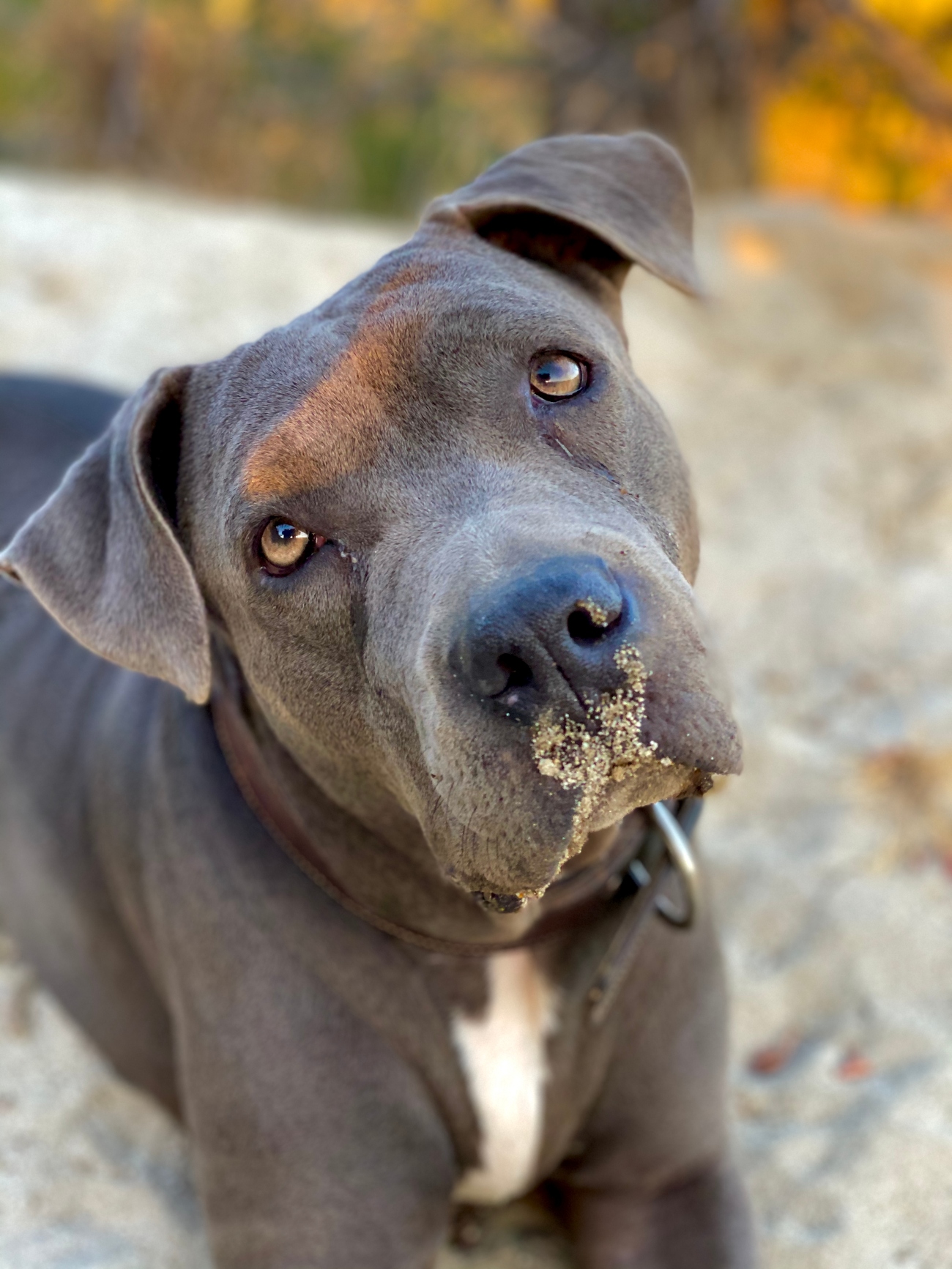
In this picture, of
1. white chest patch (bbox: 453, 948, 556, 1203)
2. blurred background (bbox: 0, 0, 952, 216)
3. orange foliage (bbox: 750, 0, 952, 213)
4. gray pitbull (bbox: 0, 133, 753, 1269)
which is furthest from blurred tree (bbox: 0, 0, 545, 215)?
white chest patch (bbox: 453, 948, 556, 1203)

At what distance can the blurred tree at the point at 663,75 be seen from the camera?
8.90 m

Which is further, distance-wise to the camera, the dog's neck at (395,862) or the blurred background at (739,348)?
the blurred background at (739,348)

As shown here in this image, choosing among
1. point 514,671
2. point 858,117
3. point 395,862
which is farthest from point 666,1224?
point 858,117

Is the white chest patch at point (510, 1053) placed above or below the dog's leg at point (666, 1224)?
above

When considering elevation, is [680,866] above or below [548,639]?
below

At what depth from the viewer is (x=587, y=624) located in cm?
183

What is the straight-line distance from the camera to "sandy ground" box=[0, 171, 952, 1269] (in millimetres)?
3008

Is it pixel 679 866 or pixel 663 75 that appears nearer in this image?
pixel 679 866

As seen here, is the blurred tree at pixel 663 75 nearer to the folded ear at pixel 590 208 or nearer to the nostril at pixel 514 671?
the folded ear at pixel 590 208

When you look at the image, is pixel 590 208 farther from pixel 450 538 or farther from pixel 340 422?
pixel 450 538

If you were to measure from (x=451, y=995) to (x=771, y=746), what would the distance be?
214 cm

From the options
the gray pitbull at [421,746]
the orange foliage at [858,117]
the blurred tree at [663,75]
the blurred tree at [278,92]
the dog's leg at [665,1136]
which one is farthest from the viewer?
the blurred tree at [278,92]

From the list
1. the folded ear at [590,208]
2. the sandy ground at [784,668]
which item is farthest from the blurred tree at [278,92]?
the folded ear at [590,208]

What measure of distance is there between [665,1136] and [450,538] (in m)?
1.41
